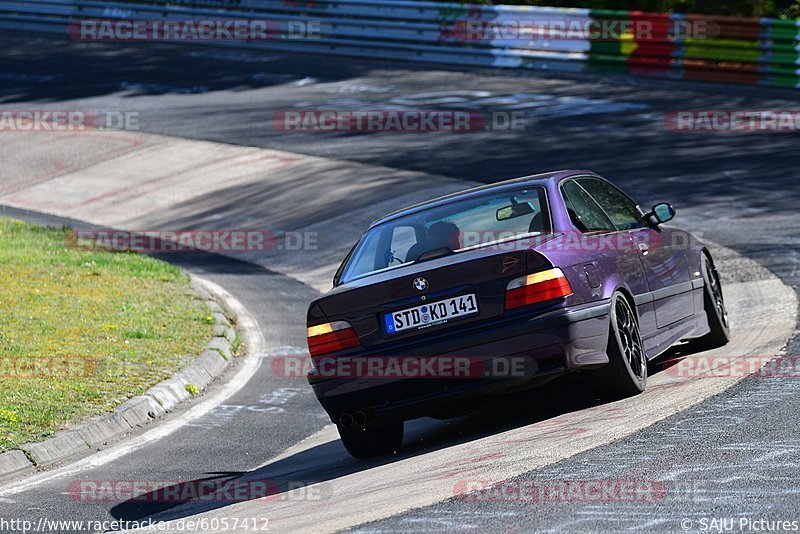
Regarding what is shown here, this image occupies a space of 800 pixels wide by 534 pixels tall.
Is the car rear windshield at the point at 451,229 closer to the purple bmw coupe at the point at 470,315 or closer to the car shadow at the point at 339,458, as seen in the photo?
the purple bmw coupe at the point at 470,315

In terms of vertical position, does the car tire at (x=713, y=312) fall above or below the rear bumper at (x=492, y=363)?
below

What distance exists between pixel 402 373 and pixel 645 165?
11822 mm

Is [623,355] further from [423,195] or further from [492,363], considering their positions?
[423,195]

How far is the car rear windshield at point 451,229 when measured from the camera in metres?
7.70

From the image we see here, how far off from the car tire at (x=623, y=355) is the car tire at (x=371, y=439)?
4.23ft

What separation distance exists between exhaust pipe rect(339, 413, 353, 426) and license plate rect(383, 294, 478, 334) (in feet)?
1.96

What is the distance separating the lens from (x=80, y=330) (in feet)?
38.8

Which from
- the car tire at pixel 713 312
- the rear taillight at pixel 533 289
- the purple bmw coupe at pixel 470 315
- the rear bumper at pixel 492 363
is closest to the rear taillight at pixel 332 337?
the purple bmw coupe at pixel 470 315

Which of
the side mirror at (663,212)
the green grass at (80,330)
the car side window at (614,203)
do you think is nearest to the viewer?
the car side window at (614,203)

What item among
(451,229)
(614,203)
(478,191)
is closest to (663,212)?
(614,203)

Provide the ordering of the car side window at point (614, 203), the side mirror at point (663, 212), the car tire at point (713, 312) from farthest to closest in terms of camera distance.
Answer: the car tire at point (713, 312) → the side mirror at point (663, 212) → the car side window at point (614, 203)

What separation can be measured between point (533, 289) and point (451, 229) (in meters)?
0.86

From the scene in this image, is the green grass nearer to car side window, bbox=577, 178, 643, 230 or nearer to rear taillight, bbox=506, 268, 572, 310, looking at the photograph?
rear taillight, bbox=506, 268, 572, 310

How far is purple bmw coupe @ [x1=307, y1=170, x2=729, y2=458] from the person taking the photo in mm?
7133
